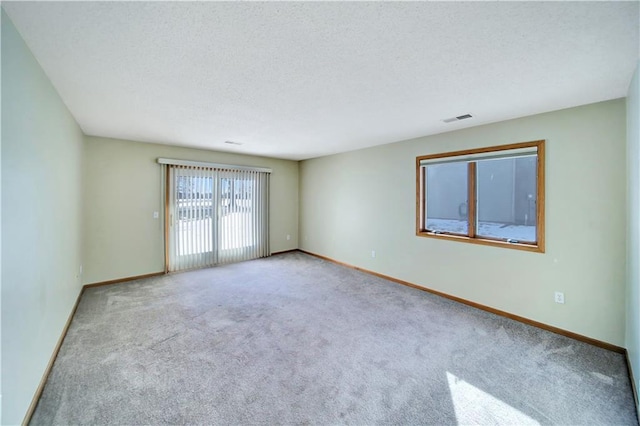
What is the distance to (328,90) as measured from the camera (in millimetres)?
2240

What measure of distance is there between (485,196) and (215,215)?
4548mm

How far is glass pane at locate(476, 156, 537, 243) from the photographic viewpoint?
118 inches

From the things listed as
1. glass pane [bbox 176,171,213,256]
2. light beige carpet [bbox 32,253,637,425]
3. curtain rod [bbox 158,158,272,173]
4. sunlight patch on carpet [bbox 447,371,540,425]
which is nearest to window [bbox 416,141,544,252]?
light beige carpet [bbox 32,253,637,425]

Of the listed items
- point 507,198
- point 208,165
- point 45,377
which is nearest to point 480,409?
point 507,198

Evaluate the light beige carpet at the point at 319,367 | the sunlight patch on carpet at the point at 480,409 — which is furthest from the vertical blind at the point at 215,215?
the sunlight patch on carpet at the point at 480,409

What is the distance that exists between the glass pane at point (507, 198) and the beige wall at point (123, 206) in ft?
15.3

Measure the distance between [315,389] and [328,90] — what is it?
2363mm

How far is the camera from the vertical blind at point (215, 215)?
4.65 m

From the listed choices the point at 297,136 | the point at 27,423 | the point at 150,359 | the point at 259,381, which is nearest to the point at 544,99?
the point at 297,136

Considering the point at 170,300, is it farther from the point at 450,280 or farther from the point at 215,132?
the point at 450,280

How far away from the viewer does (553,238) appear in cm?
274

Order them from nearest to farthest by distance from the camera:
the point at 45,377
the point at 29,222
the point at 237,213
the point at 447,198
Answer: the point at 29,222 → the point at 45,377 → the point at 447,198 → the point at 237,213

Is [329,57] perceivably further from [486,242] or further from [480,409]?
[486,242]

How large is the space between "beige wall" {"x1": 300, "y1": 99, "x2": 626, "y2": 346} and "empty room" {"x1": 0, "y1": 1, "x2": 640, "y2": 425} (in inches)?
0.8
